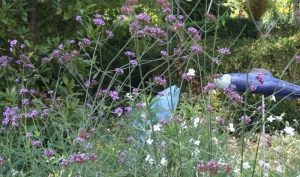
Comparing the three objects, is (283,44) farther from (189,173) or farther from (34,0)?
(189,173)

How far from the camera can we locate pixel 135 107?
3330 millimetres

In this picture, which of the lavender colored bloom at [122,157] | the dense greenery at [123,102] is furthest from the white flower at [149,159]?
the lavender colored bloom at [122,157]

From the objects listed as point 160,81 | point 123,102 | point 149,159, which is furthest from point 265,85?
point 123,102

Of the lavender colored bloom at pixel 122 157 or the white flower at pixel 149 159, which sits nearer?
the white flower at pixel 149 159

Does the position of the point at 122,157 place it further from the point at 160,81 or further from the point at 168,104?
the point at 160,81

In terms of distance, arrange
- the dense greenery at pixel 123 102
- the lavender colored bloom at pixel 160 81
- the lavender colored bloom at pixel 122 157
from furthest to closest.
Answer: the lavender colored bloom at pixel 160 81, the lavender colored bloom at pixel 122 157, the dense greenery at pixel 123 102

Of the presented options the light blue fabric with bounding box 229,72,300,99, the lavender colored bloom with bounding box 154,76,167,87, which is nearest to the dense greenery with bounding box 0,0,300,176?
the lavender colored bloom with bounding box 154,76,167,87

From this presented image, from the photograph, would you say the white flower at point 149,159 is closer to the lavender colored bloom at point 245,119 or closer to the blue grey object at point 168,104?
the blue grey object at point 168,104

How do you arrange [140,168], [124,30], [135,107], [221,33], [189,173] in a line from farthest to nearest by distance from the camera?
[221,33] < [124,30] < [135,107] < [140,168] < [189,173]

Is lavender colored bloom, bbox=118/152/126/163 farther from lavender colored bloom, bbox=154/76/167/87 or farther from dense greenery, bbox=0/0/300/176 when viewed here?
lavender colored bloom, bbox=154/76/167/87

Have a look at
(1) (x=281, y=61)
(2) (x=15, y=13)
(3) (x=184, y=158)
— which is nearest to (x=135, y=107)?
(3) (x=184, y=158)

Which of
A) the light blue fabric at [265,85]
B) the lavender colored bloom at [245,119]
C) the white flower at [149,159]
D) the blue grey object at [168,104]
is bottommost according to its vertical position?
the blue grey object at [168,104]

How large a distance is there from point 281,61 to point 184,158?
12.7ft

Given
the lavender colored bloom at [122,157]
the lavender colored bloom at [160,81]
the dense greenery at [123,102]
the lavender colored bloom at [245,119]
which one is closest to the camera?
the lavender colored bloom at [245,119]
